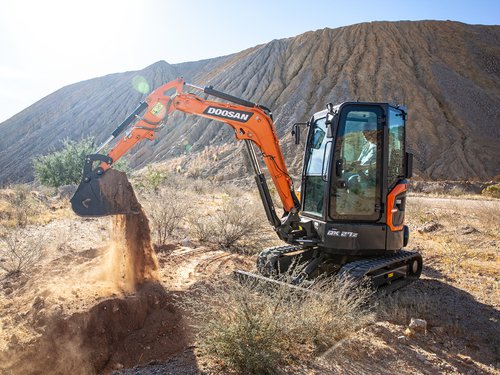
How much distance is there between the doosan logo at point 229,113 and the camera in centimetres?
697

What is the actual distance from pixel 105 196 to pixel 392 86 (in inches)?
1293

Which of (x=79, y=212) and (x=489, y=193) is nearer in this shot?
(x=79, y=212)

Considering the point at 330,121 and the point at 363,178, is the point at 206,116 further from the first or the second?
the point at 363,178

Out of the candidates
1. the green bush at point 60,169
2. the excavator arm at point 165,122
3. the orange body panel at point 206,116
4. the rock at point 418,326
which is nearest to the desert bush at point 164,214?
the excavator arm at point 165,122

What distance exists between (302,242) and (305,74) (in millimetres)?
34219

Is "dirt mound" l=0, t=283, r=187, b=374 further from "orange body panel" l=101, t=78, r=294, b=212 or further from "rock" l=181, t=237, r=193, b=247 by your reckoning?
"rock" l=181, t=237, r=193, b=247

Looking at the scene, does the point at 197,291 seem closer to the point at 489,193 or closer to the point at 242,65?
the point at 489,193

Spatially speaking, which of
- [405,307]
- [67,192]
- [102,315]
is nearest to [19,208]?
[67,192]

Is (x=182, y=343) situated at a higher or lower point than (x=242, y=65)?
lower

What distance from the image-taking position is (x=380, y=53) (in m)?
38.0

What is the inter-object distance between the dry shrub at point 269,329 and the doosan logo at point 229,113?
3.41m

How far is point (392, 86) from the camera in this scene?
3453 centimetres

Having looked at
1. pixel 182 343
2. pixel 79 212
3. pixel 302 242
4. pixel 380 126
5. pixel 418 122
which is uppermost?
pixel 418 122

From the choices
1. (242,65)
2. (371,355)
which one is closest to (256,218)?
(371,355)
